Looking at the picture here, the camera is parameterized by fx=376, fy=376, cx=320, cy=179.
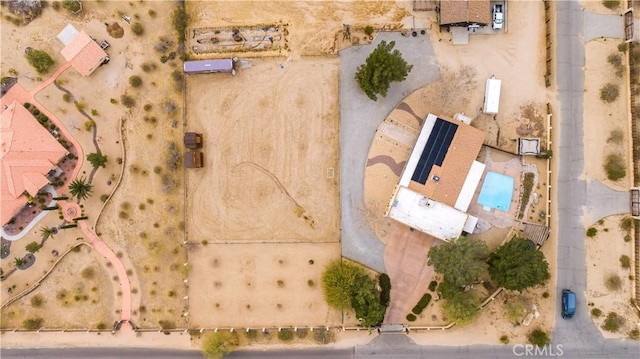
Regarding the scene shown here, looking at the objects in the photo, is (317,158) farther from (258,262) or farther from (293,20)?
(293,20)

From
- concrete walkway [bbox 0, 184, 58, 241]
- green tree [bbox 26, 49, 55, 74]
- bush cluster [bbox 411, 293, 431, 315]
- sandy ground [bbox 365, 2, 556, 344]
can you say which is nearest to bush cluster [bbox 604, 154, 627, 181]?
sandy ground [bbox 365, 2, 556, 344]

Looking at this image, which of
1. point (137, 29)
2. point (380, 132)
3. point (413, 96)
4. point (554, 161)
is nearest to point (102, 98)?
point (137, 29)

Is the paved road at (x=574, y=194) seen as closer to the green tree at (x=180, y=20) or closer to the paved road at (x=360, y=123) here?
the paved road at (x=360, y=123)

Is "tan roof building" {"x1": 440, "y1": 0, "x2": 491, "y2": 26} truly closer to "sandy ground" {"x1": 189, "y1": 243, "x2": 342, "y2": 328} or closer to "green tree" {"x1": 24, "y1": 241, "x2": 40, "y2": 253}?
"sandy ground" {"x1": 189, "y1": 243, "x2": 342, "y2": 328}

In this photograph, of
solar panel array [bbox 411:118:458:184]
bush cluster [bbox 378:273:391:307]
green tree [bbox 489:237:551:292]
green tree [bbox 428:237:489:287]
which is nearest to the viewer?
green tree [bbox 489:237:551:292]

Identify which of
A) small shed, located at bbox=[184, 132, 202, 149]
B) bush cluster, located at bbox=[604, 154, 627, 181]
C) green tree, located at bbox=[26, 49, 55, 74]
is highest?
green tree, located at bbox=[26, 49, 55, 74]

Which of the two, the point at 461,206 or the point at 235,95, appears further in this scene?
the point at 235,95
